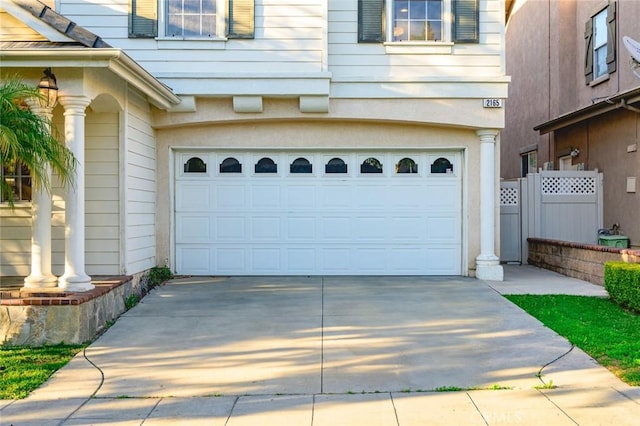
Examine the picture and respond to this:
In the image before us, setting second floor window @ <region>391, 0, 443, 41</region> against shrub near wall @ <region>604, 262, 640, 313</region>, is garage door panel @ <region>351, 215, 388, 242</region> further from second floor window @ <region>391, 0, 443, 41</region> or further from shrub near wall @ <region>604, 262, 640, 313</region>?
shrub near wall @ <region>604, 262, 640, 313</region>

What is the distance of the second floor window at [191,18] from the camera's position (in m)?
10.6

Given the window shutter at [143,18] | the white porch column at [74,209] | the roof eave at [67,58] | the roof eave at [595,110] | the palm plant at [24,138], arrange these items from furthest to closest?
the roof eave at [595,110]
the window shutter at [143,18]
the white porch column at [74,209]
the roof eave at [67,58]
the palm plant at [24,138]

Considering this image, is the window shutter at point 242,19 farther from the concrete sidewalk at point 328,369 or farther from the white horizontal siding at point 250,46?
the concrete sidewalk at point 328,369

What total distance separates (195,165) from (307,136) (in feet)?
7.08

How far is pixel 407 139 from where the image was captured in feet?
37.1

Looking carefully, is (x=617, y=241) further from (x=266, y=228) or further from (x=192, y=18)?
(x=192, y=18)

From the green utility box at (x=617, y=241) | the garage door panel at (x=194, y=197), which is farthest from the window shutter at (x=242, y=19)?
the green utility box at (x=617, y=241)

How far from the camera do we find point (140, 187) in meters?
10.1

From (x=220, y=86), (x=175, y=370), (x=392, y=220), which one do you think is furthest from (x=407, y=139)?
(x=175, y=370)

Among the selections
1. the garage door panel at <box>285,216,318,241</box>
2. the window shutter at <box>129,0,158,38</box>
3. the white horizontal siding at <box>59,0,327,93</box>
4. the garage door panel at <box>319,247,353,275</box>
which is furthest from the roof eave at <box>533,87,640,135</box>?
the window shutter at <box>129,0,158,38</box>

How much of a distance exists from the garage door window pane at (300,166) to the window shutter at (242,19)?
2379mm

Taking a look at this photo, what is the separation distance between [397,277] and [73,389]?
22.7 ft

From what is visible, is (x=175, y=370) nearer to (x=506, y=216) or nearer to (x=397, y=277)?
(x=397, y=277)

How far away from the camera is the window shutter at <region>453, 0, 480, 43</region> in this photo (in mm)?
10852
